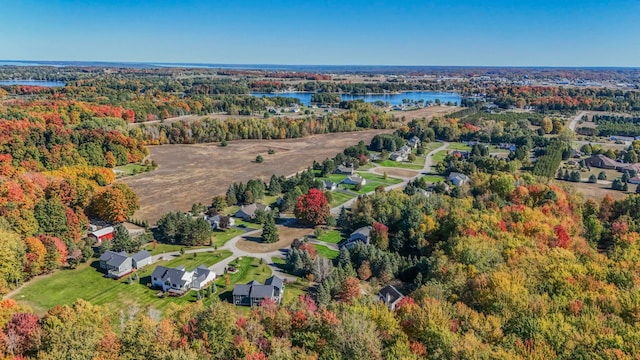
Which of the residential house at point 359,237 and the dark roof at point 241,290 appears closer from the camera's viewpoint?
the dark roof at point 241,290

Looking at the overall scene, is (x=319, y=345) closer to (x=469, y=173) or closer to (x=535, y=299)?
(x=535, y=299)

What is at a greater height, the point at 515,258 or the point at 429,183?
the point at 515,258

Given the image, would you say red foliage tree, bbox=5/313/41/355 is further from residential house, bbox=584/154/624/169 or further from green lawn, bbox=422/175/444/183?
residential house, bbox=584/154/624/169

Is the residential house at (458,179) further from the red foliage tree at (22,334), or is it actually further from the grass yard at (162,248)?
the red foliage tree at (22,334)

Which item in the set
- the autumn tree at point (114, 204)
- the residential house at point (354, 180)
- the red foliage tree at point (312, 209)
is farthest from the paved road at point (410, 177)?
the autumn tree at point (114, 204)

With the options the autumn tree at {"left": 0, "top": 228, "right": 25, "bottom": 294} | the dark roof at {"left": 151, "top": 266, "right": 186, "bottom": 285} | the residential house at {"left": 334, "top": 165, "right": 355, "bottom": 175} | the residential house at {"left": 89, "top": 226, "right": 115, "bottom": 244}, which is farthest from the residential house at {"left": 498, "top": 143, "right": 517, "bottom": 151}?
the autumn tree at {"left": 0, "top": 228, "right": 25, "bottom": 294}

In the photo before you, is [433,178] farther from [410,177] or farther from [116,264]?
[116,264]

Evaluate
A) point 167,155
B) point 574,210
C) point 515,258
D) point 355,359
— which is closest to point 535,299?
point 515,258
